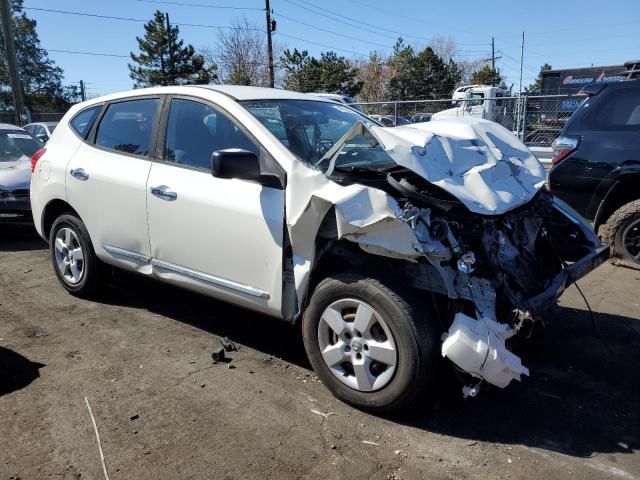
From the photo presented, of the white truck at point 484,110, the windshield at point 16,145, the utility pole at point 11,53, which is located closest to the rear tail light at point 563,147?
the white truck at point 484,110

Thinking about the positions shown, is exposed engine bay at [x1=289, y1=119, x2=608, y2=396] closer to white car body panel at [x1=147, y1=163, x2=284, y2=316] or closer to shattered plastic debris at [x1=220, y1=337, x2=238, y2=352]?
white car body panel at [x1=147, y1=163, x2=284, y2=316]

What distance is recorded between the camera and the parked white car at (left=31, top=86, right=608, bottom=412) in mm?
2861

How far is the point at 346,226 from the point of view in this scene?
9.52ft

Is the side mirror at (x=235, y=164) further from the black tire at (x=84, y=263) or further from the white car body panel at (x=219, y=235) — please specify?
the black tire at (x=84, y=263)

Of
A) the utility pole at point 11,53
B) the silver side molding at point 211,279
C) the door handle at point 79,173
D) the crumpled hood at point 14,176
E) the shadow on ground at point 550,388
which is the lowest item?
the shadow on ground at point 550,388

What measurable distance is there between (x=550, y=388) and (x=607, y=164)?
321 cm

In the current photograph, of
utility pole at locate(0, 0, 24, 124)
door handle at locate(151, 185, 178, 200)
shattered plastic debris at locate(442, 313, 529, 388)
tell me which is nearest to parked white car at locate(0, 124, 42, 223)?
door handle at locate(151, 185, 178, 200)

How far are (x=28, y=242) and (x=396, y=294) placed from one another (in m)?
6.52

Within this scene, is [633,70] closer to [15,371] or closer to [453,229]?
[453,229]

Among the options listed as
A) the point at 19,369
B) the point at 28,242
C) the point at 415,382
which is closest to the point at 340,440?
the point at 415,382

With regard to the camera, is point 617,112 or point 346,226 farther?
point 617,112

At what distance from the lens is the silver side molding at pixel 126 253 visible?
4184mm

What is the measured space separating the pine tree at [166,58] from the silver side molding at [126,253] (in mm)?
41728

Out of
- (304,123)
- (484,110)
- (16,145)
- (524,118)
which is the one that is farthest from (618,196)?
(484,110)
